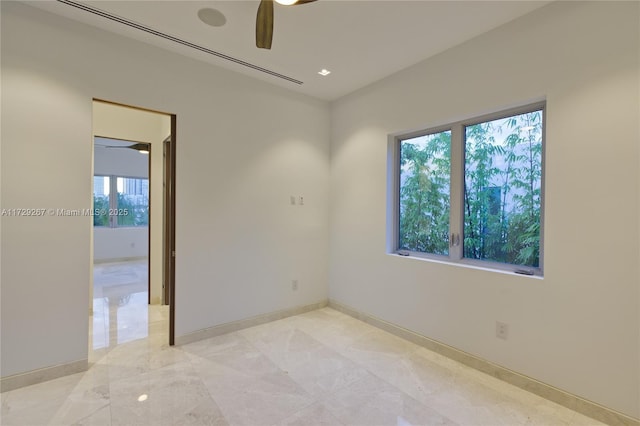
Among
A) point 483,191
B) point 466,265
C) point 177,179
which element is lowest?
point 466,265

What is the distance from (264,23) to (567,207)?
2346mm

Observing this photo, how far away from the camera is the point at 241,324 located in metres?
3.26

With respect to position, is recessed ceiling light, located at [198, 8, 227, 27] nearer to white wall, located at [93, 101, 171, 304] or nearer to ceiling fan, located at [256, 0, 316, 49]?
ceiling fan, located at [256, 0, 316, 49]

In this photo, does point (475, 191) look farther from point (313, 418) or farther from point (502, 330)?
point (313, 418)

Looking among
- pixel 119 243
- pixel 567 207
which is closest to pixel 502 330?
pixel 567 207

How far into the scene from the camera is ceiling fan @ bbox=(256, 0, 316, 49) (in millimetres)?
1589

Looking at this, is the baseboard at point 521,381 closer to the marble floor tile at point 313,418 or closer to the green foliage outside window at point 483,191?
the green foliage outside window at point 483,191

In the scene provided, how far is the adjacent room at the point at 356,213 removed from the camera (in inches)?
74.7

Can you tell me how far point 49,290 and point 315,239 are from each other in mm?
2654

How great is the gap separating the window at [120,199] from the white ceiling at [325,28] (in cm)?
534

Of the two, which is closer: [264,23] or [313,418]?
[264,23]

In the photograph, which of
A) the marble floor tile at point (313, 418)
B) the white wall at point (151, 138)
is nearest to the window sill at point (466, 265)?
the marble floor tile at point (313, 418)

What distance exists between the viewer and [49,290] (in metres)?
2.26

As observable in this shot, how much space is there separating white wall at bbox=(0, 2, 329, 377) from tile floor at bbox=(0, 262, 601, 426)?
372mm
